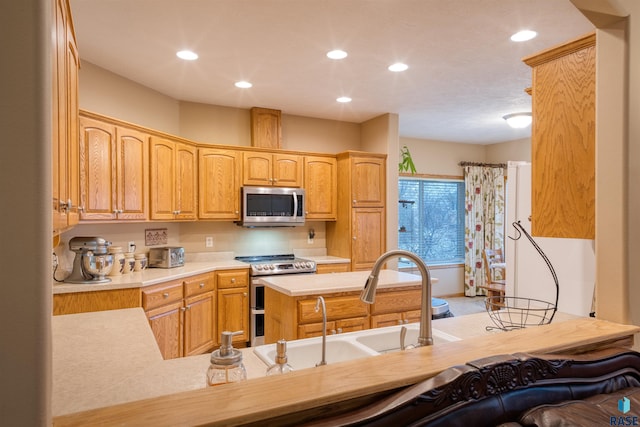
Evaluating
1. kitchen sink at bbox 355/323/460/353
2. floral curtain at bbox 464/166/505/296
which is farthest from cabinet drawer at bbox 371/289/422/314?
floral curtain at bbox 464/166/505/296

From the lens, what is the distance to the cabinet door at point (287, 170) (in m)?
4.79

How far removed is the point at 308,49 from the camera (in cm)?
311

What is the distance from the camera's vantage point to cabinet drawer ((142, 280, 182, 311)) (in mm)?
3170

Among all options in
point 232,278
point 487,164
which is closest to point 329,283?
point 232,278

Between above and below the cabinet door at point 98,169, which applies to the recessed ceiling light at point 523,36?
above

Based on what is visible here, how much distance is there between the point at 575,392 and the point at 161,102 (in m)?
4.26

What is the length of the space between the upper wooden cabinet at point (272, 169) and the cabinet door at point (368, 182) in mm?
675

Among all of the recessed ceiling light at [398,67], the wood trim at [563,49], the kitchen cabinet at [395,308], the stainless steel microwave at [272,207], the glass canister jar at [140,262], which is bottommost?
the kitchen cabinet at [395,308]

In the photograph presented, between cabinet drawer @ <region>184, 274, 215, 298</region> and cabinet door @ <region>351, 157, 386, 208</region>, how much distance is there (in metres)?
1.93

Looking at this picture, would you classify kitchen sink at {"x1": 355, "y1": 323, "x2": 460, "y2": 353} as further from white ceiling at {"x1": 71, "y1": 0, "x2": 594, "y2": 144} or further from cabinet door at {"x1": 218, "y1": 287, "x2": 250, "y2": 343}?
cabinet door at {"x1": 218, "y1": 287, "x2": 250, "y2": 343}

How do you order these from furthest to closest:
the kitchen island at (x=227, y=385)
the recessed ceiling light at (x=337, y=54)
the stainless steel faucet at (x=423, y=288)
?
1. the recessed ceiling light at (x=337, y=54)
2. the stainless steel faucet at (x=423, y=288)
3. the kitchen island at (x=227, y=385)

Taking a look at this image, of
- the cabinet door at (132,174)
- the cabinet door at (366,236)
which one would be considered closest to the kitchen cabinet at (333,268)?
the cabinet door at (366,236)

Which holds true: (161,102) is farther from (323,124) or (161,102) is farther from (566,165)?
(566,165)

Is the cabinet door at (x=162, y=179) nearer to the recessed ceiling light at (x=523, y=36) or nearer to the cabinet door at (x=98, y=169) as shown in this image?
the cabinet door at (x=98, y=169)
